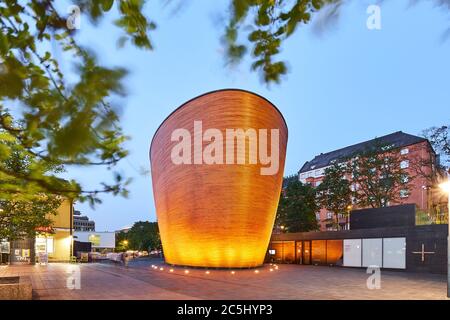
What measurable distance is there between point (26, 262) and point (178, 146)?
17250 mm

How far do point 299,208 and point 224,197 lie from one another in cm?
1911

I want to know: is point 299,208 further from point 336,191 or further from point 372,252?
point 372,252

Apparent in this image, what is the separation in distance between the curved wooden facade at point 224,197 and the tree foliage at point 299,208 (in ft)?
50.2

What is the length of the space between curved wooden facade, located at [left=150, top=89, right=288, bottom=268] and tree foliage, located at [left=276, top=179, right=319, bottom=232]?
1530cm

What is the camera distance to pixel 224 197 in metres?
19.9

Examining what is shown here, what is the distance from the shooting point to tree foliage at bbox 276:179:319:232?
37125 mm

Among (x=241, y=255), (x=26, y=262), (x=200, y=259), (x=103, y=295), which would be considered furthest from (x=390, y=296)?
(x=26, y=262)

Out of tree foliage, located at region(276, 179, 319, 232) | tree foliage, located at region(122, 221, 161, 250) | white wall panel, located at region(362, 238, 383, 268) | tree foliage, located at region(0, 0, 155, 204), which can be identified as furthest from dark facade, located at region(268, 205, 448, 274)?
tree foliage, located at region(122, 221, 161, 250)

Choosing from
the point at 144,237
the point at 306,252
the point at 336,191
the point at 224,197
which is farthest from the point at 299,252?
the point at 144,237

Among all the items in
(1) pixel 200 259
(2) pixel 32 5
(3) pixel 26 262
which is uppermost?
(2) pixel 32 5

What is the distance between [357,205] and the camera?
1342 inches
